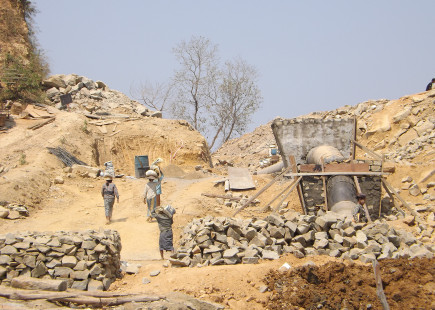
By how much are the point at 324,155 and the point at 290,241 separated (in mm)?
5387

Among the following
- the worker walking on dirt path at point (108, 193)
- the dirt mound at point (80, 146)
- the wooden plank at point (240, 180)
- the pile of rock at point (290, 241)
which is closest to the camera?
the pile of rock at point (290, 241)

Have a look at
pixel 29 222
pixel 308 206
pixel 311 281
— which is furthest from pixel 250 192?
pixel 311 281

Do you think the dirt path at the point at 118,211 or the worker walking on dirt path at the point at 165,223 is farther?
the dirt path at the point at 118,211

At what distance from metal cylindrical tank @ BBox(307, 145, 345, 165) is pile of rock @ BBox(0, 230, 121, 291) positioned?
761cm

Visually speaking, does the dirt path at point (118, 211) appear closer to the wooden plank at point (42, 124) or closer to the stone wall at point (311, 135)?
the stone wall at point (311, 135)

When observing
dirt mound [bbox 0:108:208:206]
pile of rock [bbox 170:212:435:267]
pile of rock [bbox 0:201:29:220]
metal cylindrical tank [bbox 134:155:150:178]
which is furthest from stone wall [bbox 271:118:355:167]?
pile of rock [bbox 0:201:29:220]

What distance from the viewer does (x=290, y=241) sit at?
855 centimetres

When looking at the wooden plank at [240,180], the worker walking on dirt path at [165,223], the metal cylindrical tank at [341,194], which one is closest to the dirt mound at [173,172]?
the wooden plank at [240,180]

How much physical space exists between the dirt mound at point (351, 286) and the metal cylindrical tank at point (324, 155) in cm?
589

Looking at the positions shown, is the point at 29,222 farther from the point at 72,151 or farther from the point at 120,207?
the point at 72,151

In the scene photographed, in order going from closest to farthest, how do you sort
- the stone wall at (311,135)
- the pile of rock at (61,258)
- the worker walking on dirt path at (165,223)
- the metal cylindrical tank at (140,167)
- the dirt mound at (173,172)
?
the pile of rock at (61,258), the worker walking on dirt path at (165,223), the stone wall at (311,135), the dirt mound at (173,172), the metal cylindrical tank at (140,167)

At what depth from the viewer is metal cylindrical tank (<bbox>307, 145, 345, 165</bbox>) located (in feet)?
42.1

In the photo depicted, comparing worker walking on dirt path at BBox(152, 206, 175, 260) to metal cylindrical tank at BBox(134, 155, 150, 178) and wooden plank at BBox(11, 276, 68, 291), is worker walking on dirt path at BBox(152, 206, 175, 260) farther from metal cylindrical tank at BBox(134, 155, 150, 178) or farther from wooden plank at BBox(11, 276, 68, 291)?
metal cylindrical tank at BBox(134, 155, 150, 178)

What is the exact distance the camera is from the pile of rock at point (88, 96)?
945 inches
